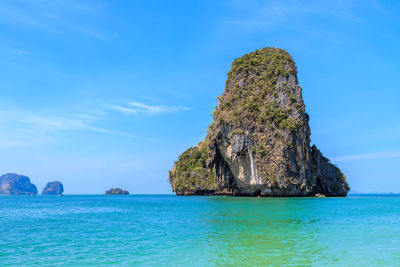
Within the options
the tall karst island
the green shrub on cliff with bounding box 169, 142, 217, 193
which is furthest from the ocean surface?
the green shrub on cliff with bounding box 169, 142, 217, 193

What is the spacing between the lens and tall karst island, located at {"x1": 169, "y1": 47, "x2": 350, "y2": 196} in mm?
54375

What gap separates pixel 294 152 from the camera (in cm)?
5478

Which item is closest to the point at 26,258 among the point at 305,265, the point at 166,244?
the point at 166,244

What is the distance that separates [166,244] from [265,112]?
44.8 metres

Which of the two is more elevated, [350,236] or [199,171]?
[199,171]

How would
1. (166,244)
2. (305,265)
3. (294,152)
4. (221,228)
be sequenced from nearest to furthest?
(305,265) < (166,244) < (221,228) < (294,152)

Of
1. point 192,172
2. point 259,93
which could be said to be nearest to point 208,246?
point 259,93

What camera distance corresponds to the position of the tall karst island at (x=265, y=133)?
54.4 m

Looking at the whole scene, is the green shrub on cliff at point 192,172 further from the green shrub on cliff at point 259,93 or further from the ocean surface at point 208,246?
the ocean surface at point 208,246

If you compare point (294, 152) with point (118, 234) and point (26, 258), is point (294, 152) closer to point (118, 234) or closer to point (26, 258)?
point (118, 234)

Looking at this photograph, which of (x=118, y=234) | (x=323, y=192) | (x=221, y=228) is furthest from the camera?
(x=323, y=192)

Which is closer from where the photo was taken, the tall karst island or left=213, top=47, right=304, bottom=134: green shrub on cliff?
the tall karst island

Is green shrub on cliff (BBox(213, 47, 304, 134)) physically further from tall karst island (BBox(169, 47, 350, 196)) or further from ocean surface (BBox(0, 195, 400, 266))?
ocean surface (BBox(0, 195, 400, 266))

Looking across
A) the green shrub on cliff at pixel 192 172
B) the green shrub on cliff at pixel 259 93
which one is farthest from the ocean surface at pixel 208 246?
the green shrub on cliff at pixel 192 172
